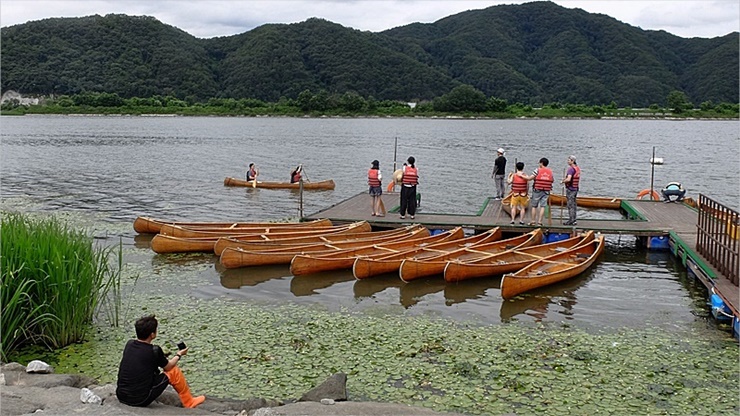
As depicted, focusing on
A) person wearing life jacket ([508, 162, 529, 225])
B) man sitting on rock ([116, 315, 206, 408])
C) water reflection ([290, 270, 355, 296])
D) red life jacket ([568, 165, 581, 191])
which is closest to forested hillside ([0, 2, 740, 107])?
person wearing life jacket ([508, 162, 529, 225])

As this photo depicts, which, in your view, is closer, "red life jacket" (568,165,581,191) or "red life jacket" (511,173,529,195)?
"red life jacket" (568,165,581,191)

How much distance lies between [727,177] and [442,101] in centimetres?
→ 10609

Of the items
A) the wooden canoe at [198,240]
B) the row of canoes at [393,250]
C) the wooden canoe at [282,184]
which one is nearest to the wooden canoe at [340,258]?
the row of canoes at [393,250]

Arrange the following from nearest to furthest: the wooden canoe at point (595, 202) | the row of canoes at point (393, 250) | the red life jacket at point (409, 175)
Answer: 1. the row of canoes at point (393, 250)
2. the red life jacket at point (409, 175)
3. the wooden canoe at point (595, 202)

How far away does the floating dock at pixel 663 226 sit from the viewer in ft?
44.4

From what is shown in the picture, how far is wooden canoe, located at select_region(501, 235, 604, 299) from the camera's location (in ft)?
47.6

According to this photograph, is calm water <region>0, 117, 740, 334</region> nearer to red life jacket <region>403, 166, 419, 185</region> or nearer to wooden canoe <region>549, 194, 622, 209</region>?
wooden canoe <region>549, 194, 622, 209</region>

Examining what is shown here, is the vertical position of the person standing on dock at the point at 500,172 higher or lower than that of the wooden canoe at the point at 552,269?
higher

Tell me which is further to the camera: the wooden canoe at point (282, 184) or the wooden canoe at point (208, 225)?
the wooden canoe at point (282, 184)

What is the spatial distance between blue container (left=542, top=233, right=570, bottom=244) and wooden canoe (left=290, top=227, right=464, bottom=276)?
3.81 m

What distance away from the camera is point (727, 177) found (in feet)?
149

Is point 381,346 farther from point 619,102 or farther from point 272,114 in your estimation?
point 619,102

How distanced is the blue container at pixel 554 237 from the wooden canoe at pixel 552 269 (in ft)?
3.57

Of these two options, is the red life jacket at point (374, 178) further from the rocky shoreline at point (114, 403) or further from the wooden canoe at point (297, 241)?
the rocky shoreline at point (114, 403)
